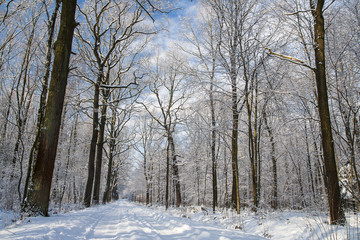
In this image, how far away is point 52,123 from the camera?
5.28 metres

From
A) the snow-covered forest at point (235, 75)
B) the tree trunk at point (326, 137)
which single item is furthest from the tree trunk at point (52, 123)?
the tree trunk at point (326, 137)

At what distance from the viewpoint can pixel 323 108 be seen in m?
5.82

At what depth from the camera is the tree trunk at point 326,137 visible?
495 centimetres

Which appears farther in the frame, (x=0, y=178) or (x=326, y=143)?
(x=0, y=178)

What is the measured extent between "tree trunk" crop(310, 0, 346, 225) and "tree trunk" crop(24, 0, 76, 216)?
23.3ft

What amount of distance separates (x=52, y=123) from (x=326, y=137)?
768 centimetres

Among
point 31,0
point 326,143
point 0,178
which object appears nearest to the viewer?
point 326,143

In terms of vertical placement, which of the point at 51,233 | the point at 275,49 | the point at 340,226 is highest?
the point at 275,49

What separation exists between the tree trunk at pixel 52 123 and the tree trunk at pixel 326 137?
7.10 m

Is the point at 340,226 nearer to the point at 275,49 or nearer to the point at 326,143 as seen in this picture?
the point at 326,143

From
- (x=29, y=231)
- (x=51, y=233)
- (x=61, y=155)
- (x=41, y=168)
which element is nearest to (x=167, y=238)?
(x=51, y=233)

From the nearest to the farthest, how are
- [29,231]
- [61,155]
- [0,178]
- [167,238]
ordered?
1. [29,231]
2. [167,238]
3. [0,178]
4. [61,155]

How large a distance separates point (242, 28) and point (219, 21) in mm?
1172

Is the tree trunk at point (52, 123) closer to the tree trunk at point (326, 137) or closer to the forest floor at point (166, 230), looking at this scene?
the forest floor at point (166, 230)
